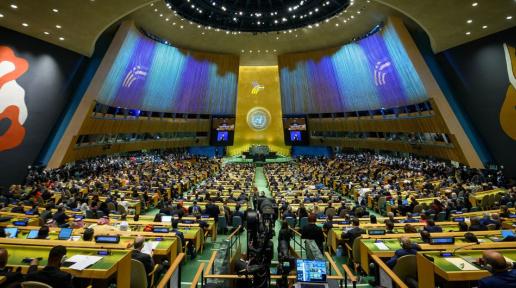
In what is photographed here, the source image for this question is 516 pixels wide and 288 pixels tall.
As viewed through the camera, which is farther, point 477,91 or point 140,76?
point 140,76

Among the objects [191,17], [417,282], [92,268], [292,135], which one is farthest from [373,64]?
[92,268]

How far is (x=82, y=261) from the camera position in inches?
162

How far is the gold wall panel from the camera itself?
145 feet

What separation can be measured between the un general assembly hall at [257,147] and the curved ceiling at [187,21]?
142 mm

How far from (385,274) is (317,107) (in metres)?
32.2

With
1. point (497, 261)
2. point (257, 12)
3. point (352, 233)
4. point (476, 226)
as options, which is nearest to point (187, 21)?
point (257, 12)

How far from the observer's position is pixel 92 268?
3918mm

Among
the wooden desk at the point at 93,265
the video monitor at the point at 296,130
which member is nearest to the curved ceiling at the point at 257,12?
the video monitor at the point at 296,130

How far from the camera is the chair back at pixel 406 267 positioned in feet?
14.3

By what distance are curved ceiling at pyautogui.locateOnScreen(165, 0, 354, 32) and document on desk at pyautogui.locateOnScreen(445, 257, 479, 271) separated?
23.5m

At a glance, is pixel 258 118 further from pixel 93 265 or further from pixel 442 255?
pixel 93 265

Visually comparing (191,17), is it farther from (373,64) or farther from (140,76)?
(373,64)

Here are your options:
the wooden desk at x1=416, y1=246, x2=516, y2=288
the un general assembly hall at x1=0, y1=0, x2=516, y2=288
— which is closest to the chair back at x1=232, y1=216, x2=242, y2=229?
the un general assembly hall at x1=0, y1=0, x2=516, y2=288

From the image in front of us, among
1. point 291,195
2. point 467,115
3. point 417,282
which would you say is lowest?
point 417,282
